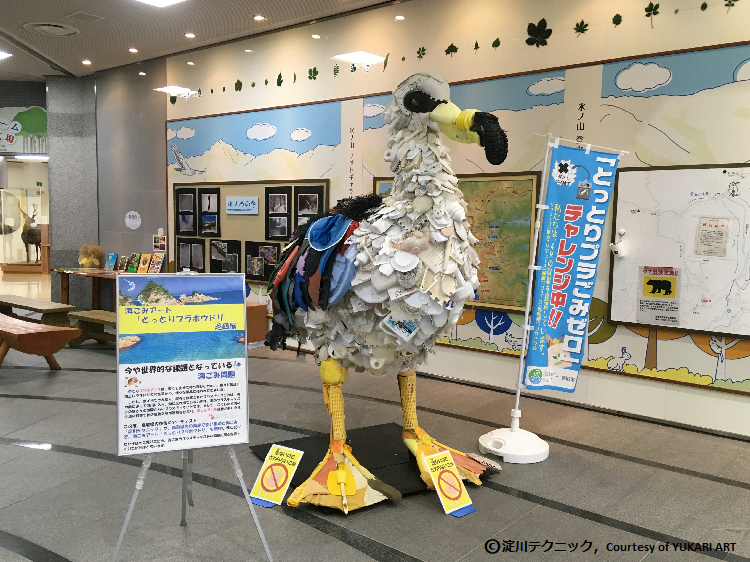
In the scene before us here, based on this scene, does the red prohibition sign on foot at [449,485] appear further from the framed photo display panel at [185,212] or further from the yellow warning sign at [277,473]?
the framed photo display panel at [185,212]

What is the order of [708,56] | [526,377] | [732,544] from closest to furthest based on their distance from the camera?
1. [732,544]
2. [526,377]
3. [708,56]

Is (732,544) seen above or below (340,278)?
below

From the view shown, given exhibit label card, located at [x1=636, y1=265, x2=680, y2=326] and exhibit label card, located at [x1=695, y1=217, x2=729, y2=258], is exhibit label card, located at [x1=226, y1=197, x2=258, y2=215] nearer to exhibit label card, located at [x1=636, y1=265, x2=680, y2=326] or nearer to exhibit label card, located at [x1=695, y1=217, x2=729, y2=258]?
exhibit label card, located at [x1=636, y1=265, x2=680, y2=326]

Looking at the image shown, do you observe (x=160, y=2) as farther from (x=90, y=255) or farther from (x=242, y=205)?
(x=90, y=255)

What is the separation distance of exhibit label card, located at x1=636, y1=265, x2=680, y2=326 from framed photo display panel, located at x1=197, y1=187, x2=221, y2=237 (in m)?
4.18

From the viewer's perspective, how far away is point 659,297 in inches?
148

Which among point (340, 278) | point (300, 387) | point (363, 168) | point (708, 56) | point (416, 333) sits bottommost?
point (300, 387)

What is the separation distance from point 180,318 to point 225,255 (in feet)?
14.2

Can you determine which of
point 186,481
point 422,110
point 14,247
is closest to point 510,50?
point 422,110

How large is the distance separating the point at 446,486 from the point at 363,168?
315 cm

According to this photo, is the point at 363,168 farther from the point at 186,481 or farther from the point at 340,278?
the point at 186,481

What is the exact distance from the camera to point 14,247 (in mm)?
9391

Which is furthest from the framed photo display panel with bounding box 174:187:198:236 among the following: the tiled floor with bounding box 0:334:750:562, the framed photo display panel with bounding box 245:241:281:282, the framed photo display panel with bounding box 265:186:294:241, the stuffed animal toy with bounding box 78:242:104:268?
the tiled floor with bounding box 0:334:750:562

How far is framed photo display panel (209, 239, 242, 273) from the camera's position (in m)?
6.15
